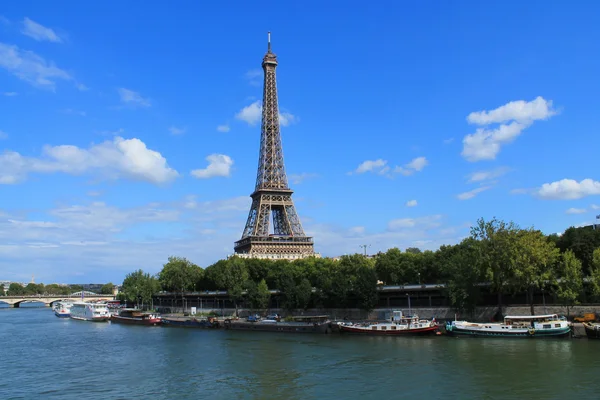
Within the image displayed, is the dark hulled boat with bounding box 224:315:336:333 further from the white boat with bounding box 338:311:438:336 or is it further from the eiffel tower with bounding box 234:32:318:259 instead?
the eiffel tower with bounding box 234:32:318:259

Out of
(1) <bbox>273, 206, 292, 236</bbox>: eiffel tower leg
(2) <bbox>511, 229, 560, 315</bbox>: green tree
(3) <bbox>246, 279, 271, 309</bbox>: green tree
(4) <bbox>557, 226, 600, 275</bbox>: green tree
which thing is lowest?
(3) <bbox>246, 279, 271, 309</bbox>: green tree

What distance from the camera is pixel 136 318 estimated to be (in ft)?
307

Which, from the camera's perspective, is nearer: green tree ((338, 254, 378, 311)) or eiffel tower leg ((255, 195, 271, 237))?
green tree ((338, 254, 378, 311))

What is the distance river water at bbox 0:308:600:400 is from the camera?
32781 mm

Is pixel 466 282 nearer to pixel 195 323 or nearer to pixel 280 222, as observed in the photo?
pixel 195 323

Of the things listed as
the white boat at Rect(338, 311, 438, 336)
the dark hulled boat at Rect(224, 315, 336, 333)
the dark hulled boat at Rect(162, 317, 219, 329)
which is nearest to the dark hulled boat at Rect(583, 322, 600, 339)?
the white boat at Rect(338, 311, 438, 336)

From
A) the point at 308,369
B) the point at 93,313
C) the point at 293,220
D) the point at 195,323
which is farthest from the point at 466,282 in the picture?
the point at 93,313

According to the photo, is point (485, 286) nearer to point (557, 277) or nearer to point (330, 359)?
point (557, 277)

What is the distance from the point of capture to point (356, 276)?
80875 millimetres

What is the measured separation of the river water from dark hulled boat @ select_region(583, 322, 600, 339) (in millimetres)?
964

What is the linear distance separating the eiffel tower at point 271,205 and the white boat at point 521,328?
212 ft

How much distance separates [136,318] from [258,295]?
72.1ft

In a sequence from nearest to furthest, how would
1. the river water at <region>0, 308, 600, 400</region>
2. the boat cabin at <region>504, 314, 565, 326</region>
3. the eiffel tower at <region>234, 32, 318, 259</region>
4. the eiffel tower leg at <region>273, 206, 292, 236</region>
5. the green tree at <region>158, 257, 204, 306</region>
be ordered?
the river water at <region>0, 308, 600, 400</region>
the boat cabin at <region>504, 314, 565, 326</region>
the green tree at <region>158, 257, 204, 306</region>
the eiffel tower at <region>234, 32, 318, 259</region>
the eiffel tower leg at <region>273, 206, 292, 236</region>

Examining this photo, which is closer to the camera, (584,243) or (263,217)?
(584,243)
